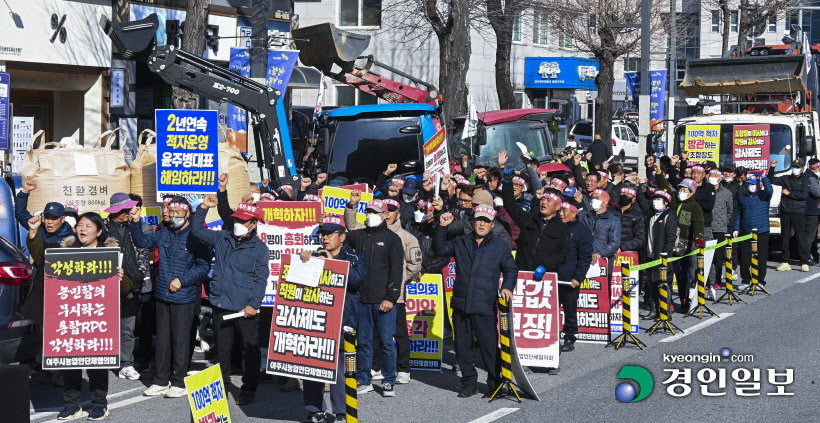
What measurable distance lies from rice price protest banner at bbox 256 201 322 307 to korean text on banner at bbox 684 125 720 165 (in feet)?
41.3

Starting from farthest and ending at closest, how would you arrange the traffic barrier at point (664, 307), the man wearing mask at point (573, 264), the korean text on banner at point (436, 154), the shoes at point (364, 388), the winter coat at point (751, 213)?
the winter coat at point (751, 213) < the korean text on banner at point (436, 154) < the traffic barrier at point (664, 307) < the man wearing mask at point (573, 264) < the shoes at point (364, 388)

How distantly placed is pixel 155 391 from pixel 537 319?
154 inches

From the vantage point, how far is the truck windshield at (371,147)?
17.6 metres

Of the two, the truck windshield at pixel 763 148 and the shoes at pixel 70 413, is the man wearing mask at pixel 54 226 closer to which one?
the shoes at pixel 70 413

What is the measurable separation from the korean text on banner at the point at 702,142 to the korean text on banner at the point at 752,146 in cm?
41

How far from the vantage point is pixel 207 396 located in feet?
26.1

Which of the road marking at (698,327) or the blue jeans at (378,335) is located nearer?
the blue jeans at (378,335)

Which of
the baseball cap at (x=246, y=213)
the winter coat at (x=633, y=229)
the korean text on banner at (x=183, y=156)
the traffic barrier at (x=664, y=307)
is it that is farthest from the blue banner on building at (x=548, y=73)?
the baseball cap at (x=246, y=213)

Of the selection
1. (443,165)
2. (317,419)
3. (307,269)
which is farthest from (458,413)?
(443,165)


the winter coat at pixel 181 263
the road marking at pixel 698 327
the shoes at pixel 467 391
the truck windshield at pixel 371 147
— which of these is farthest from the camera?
the truck windshield at pixel 371 147

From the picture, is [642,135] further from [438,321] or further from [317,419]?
[317,419]

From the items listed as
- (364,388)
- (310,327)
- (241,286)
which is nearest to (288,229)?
(241,286)

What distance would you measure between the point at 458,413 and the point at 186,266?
290 cm

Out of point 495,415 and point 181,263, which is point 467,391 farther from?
point 181,263
